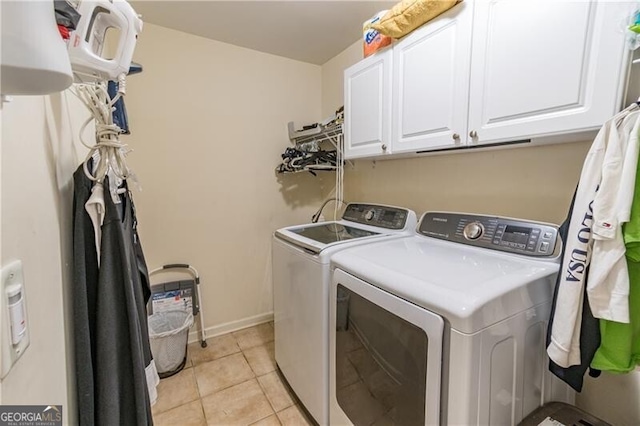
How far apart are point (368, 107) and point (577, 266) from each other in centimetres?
134

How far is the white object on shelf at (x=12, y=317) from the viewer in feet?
1.32

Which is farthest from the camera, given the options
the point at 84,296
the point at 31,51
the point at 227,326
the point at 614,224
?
the point at 227,326

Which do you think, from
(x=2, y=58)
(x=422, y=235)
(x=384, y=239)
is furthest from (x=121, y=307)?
(x=422, y=235)

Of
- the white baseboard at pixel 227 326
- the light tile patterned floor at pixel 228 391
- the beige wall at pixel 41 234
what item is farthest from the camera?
the white baseboard at pixel 227 326

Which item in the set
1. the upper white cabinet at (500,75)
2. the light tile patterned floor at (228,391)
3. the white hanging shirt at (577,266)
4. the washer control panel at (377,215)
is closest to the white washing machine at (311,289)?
the washer control panel at (377,215)

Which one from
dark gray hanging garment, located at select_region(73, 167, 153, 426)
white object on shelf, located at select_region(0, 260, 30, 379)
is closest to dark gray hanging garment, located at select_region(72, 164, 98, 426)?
dark gray hanging garment, located at select_region(73, 167, 153, 426)

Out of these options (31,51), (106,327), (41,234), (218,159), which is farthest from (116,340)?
(218,159)

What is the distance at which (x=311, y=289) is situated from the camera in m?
1.43

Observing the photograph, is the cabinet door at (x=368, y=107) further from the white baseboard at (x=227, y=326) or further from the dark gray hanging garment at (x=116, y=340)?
the white baseboard at (x=227, y=326)

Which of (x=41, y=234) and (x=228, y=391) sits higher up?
(x=41, y=234)

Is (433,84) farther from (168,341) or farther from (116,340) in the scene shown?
(168,341)

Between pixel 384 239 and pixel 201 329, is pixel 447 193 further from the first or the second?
pixel 201 329

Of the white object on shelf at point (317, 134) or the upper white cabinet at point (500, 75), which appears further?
the white object on shelf at point (317, 134)

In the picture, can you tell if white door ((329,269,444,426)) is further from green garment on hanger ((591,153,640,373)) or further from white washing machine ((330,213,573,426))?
green garment on hanger ((591,153,640,373))
